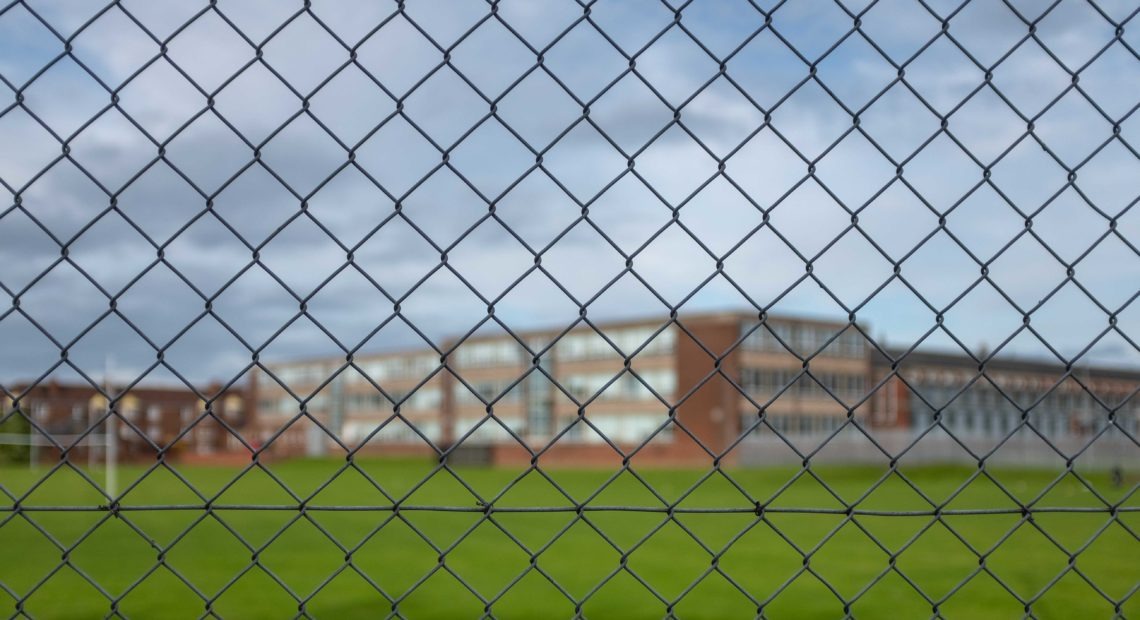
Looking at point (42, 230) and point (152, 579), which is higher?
point (42, 230)

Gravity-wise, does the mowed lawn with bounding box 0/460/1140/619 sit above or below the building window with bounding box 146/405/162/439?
below

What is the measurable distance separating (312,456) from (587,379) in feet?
82.0

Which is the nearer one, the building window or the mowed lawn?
the mowed lawn

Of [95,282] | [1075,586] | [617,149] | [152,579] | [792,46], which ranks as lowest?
[1075,586]

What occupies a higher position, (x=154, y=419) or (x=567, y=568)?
(x=154, y=419)

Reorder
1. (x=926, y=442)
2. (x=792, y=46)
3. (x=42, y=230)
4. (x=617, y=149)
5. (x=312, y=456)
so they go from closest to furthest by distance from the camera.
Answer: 1. (x=42, y=230)
2. (x=617, y=149)
3. (x=792, y=46)
4. (x=926, y=442)
5. (x=312, y=456)

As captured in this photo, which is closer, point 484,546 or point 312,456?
point 484,546

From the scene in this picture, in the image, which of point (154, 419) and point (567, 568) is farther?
point (154, 419)

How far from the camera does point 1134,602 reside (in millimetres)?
6105

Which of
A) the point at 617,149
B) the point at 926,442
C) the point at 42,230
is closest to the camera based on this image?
the point at 42,230

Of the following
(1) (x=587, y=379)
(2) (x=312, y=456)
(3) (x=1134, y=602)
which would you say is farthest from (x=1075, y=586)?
A: (2) (x=312, y=456)

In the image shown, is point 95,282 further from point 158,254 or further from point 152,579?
point 152,579

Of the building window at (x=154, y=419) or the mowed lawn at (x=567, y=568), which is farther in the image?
the building window at (x=154, y=419)

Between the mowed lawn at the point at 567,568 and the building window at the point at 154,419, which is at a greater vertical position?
the building window at the point at 154,419
